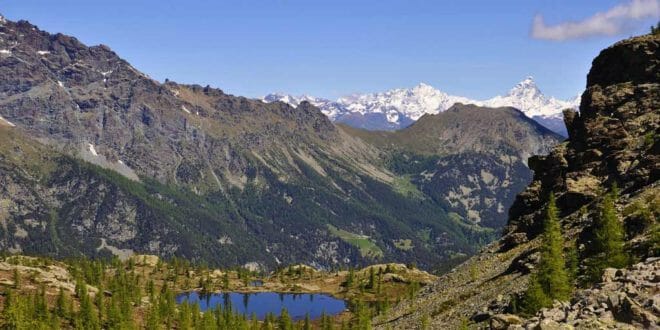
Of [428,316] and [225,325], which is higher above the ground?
[428,316]

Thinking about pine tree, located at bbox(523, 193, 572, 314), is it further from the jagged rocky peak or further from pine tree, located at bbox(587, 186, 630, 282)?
the jagged rocky peak

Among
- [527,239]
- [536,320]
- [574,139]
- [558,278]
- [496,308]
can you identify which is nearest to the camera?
[536,320]

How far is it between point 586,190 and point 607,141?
496 inches

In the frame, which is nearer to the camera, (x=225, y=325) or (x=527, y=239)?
(x=527, y=239)

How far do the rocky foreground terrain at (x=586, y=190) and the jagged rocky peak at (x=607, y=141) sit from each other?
202mm

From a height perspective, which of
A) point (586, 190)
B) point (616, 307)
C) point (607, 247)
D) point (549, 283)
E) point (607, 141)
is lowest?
point (549, 283)

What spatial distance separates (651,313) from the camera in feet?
134

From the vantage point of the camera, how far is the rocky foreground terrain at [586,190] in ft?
306

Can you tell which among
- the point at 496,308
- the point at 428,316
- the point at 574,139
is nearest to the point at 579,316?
the point at 496,308

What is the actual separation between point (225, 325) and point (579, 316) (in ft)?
547

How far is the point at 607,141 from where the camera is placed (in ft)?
422

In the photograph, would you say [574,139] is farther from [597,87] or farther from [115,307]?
[115,307]

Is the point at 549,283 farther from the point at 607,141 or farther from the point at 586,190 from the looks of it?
the point at 607,141

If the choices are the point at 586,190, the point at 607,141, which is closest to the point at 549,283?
the point at 586,190
